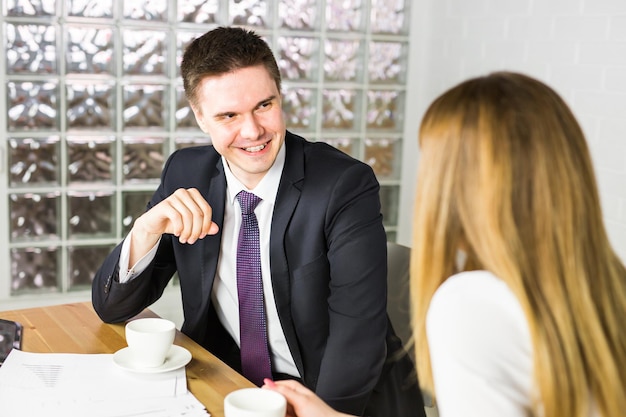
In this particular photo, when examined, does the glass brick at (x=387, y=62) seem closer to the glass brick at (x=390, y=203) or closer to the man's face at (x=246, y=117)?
the glass brick at (x=390, y=203)

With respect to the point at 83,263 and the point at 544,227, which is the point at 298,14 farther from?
the point at 544,227

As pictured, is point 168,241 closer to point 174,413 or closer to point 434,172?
point 174,413

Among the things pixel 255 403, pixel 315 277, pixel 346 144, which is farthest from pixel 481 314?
pixel 346 144

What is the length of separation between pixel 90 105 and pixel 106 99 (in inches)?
2.6

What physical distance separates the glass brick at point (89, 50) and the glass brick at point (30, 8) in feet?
0.31

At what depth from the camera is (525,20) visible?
3.15m

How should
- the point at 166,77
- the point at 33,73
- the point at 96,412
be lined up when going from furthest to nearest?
the point at 166,77, the point at 33,73, the point at 96,412

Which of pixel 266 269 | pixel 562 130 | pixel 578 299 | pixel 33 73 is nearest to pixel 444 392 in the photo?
pixel 578 299

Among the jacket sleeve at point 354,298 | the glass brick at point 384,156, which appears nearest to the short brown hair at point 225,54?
the jacket sleeve at point 354,298

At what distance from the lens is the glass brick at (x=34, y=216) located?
10.1 ft

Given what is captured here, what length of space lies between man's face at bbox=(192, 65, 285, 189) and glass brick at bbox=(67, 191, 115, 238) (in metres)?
1.49

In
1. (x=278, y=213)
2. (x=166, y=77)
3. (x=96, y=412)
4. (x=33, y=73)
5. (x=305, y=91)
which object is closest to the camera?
(x=96, y=412)

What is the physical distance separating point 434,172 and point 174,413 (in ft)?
2.00

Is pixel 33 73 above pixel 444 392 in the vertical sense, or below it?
above
